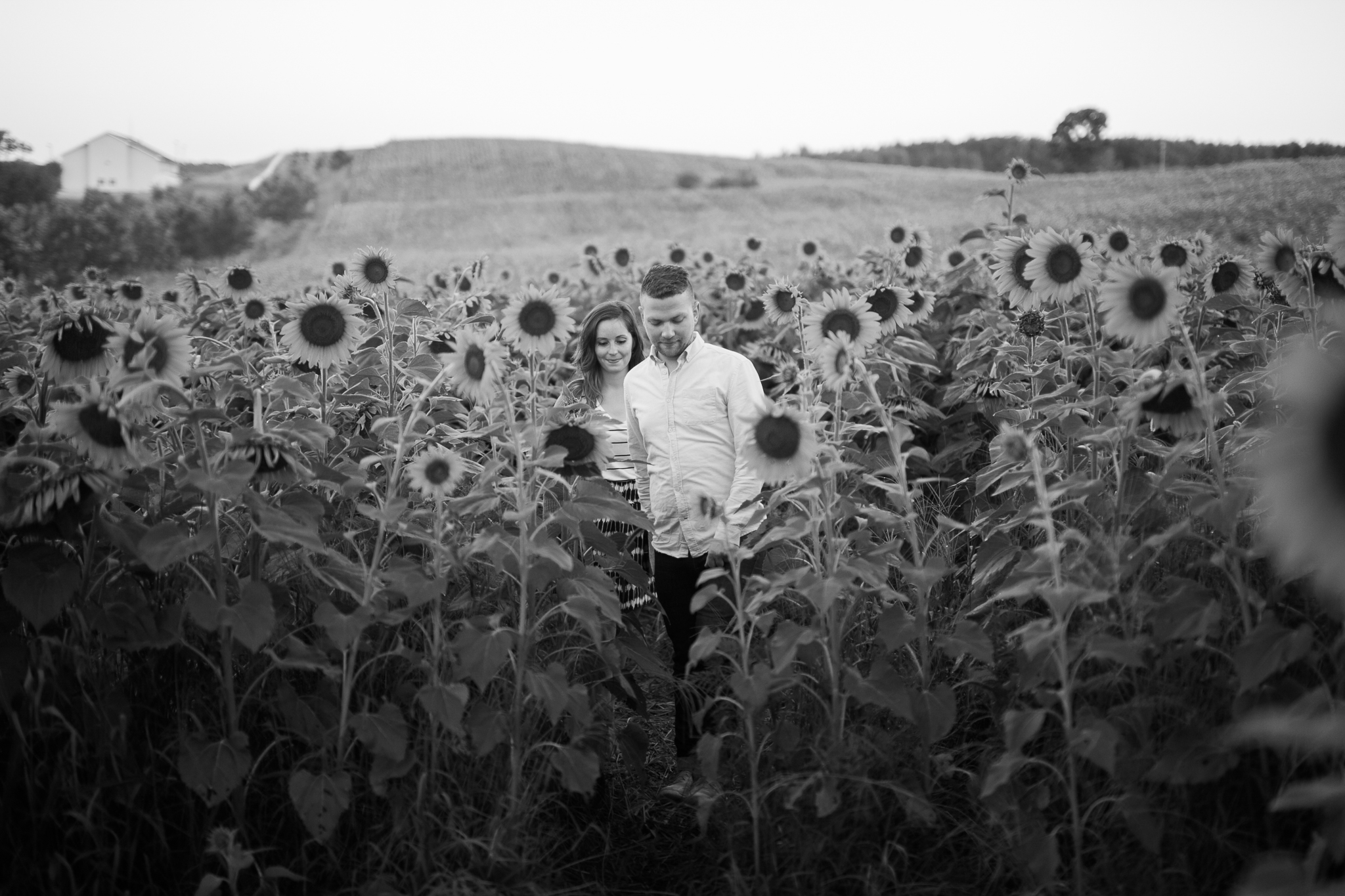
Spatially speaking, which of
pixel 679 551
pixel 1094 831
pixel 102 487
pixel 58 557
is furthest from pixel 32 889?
pixel 1094 831

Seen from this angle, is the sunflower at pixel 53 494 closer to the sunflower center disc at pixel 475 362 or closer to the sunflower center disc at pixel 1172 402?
the sunflower center disc at pixel 475 362

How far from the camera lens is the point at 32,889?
2.65 m

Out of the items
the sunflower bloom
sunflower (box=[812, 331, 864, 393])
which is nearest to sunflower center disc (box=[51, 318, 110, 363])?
sunflower (box=[812, 331, 864, 393])

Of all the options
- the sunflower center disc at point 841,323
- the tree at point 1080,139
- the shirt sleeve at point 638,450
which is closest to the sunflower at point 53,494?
the shirt sleeve at point 638,450

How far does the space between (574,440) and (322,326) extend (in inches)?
42.8

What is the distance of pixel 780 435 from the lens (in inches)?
110

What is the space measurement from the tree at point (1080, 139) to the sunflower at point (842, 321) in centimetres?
4881

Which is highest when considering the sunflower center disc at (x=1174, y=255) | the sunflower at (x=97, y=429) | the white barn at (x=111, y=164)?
the white barn at (x=111, y=164)

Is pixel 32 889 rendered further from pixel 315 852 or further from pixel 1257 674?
pixel 1257 674

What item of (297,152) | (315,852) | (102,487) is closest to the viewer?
(102,487)

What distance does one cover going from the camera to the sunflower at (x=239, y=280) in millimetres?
6105

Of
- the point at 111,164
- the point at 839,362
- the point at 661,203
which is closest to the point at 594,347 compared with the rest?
the point at 839,362

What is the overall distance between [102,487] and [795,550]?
7.53 ft

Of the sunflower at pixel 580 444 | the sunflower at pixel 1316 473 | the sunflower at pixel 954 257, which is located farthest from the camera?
the sunflower at pixel 954 257
